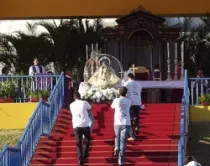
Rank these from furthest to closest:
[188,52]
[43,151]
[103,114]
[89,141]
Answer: [188,52] < [103,114] < [43,151] < [89,141]

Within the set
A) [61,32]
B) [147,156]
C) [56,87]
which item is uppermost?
[61,32]

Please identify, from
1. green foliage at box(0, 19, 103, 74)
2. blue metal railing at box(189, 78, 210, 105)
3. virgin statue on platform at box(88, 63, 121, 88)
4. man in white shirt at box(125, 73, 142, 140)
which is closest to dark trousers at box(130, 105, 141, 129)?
man in white shirt at box(125, 73, 142, 140)

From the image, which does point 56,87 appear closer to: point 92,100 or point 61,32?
point 92,100

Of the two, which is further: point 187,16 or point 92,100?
point 187,16

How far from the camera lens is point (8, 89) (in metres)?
22.9

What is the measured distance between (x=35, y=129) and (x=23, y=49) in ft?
32.6

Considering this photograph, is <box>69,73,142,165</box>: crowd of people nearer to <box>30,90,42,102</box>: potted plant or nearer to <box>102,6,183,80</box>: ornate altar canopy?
<box>30,90,42,102</box>: potted plant

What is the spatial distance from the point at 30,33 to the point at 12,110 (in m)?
7.39

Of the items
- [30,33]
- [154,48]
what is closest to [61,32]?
[30,33]

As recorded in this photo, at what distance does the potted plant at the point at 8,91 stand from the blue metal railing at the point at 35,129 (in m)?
1.63

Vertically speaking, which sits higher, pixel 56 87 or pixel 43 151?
pixel 56 87

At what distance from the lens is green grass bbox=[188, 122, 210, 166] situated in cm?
1905

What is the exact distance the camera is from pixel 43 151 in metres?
18.8

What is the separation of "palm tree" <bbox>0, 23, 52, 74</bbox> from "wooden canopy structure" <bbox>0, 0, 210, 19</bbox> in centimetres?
83
